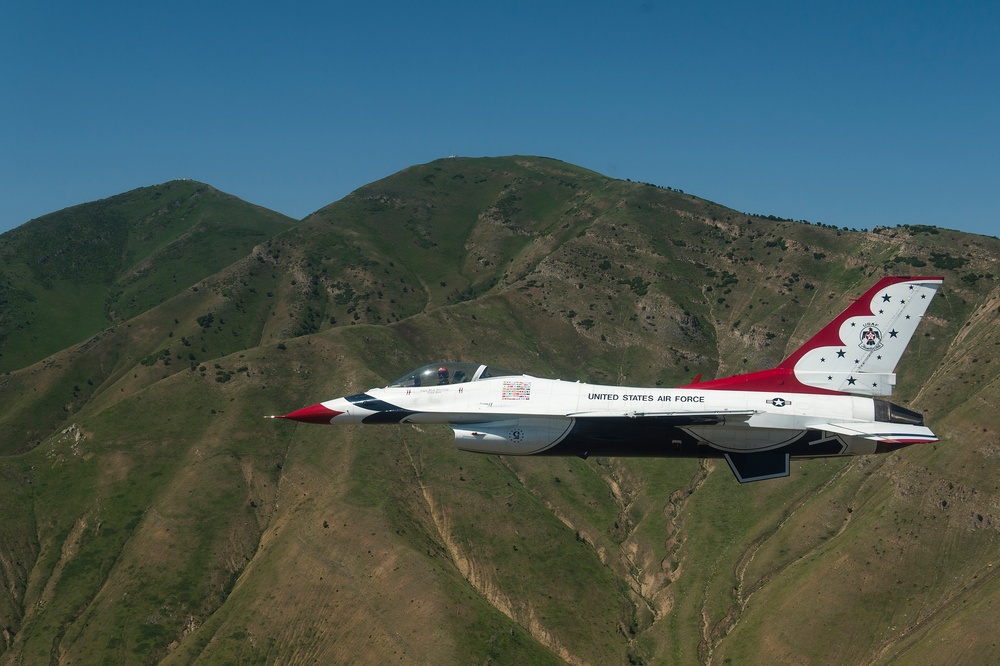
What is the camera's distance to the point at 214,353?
179 m

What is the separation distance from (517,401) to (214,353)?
151 m

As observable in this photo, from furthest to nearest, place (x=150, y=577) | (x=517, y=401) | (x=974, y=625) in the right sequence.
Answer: (x=150, y=577)
(x=974, y=625)
(x=517, y=401)

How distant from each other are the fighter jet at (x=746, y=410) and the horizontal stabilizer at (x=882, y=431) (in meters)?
0.05

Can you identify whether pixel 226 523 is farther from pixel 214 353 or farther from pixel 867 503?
pixel 867 503

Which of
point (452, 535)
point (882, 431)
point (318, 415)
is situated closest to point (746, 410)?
point (882, 431)

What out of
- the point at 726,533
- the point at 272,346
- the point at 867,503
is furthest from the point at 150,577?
the point at 867,503

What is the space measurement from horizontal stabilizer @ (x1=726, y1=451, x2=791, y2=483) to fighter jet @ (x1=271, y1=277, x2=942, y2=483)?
48mm

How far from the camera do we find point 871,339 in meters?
40.9

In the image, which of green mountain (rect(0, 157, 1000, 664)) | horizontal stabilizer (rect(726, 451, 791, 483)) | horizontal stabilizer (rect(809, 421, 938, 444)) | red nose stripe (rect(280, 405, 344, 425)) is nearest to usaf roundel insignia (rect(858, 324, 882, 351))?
horizontal stabilizer (rect(809, 421, 938, 444))

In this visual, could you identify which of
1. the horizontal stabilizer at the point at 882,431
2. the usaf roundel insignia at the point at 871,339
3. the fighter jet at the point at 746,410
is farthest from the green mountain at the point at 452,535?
the usaf roundel insignia at the point at 871,339

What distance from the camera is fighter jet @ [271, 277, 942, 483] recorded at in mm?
38844

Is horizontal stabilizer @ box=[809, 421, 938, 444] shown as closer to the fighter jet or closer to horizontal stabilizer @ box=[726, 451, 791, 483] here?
the fighter jet

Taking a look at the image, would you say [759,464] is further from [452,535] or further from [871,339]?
[452,535]

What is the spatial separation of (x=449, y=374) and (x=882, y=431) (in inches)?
835
